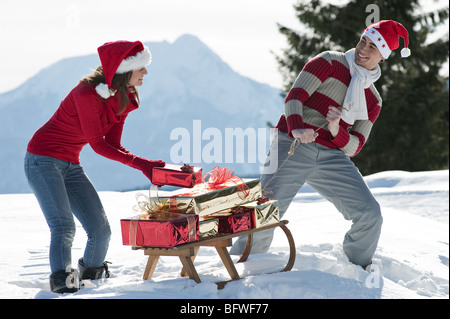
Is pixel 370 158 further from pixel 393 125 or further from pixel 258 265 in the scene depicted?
pixel 258 265

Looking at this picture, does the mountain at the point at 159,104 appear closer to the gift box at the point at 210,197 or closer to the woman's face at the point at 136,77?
the woman's face at the point at 136,77

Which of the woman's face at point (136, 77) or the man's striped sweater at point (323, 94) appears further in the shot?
the man's striped sweater at point (323, 94)

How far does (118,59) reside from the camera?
139 inches

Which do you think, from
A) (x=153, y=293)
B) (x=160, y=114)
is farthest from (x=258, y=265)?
(x=160, y=114)

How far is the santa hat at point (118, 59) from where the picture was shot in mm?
3514

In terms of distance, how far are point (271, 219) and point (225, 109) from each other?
970 inches

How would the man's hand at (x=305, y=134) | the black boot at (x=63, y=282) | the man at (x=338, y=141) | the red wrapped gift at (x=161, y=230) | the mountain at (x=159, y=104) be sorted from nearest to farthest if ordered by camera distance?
the red wrapped gift at (x=161, y=230) → the black boot at (x=63, y=282) → the man's hand at (x=305, y=134) → the man at (x=338, y=141) → the mountain at (x=159, y=104)

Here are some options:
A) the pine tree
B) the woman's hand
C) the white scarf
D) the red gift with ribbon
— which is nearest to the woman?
the red gift with ribbon

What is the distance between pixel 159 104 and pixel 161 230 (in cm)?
2417

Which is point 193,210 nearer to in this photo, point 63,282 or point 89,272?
point 63,282

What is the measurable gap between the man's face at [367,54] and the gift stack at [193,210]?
48.0 inches

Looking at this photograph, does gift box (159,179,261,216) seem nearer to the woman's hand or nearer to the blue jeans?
the blue jeans

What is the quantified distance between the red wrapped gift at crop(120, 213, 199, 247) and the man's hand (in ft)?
3.24

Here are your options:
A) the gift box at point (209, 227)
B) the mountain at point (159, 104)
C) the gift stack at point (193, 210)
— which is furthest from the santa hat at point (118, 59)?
the mountain at point (159, 104)
